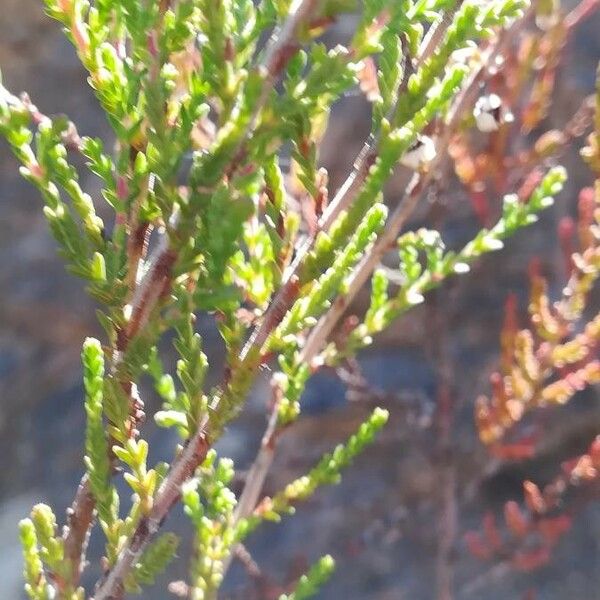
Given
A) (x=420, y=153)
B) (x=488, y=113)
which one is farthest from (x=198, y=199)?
(x=488, y=113)

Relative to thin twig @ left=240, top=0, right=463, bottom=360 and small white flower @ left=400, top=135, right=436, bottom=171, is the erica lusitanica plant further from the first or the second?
small white flower @ left=400, top=135, right=436, bottom=171

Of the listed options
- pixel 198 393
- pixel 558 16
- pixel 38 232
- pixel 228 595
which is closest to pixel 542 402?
pixel 558 16

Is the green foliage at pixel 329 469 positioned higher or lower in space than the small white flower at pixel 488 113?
lower

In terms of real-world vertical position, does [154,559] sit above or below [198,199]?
below

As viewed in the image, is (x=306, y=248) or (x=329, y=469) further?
(x=329, y=469)

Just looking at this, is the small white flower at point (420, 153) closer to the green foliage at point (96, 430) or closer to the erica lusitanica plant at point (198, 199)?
the erica lusitanica plant at point (198, 199)

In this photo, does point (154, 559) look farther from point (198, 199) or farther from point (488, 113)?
point (488, 113)

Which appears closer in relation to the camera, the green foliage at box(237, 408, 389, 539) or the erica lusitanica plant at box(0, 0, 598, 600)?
the erica lusitanica plant at box(0, 0, 598, 600)

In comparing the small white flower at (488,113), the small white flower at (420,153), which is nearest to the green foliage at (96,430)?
the small white flower at (420,153)

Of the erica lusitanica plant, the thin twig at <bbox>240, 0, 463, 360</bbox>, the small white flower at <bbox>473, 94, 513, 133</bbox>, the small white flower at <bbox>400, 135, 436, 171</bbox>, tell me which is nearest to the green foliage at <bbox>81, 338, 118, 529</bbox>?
the erica lusitanica plant
